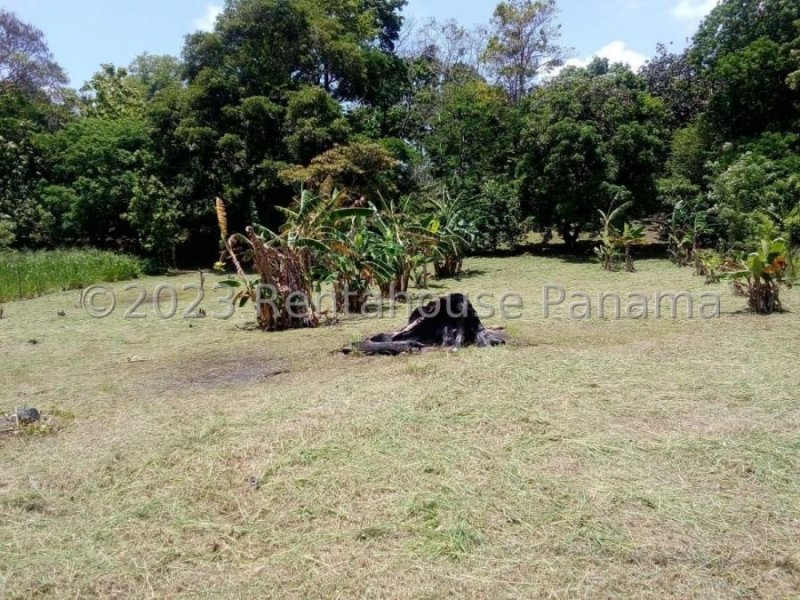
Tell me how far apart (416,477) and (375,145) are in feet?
41.1

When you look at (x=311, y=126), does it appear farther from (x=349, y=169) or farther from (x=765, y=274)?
(x=765, y=274)

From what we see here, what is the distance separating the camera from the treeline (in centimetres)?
1451

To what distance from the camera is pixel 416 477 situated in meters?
2.93

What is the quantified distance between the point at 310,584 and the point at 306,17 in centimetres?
1688

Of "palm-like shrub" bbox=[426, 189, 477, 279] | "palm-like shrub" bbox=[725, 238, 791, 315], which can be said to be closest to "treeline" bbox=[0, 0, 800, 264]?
"palm-like shrub" bbox=[426, 189, 477, 279]

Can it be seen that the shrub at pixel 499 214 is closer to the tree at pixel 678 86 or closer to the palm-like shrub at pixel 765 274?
the tree at pixel 678 86

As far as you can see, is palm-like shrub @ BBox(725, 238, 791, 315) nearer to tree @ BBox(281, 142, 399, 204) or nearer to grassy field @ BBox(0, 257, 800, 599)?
grassy field @ BBox(0, 257, 800, 599)

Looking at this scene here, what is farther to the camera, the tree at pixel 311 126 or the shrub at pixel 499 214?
the shrub at pixel 499 214

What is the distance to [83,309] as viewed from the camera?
31.1 ft

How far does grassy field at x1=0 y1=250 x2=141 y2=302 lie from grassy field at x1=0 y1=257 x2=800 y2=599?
23.3ft

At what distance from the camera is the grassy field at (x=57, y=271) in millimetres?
11383

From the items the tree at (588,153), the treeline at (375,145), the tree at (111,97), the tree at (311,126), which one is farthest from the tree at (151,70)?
the tree at (588,153)

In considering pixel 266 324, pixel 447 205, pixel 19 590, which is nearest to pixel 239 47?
pixel 447 205

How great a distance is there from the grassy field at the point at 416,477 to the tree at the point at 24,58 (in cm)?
2377
